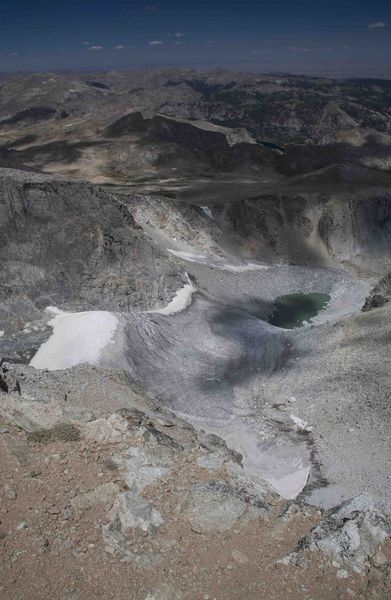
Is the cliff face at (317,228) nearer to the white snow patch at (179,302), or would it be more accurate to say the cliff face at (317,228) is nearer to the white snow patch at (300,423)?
the white snow patch at (179,302)

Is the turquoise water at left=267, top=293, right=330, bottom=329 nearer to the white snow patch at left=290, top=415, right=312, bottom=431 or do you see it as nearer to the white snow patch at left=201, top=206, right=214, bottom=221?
the white snow patch at left=201, top=206, right=214, bottom=221

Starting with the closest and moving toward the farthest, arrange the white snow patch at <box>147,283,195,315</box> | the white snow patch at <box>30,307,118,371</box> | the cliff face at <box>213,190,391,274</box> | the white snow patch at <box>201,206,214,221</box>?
the white snow patch at <box>30,307,118,371</box> < the white snow patch at <box>147,283,195,315</box> < the cliff face at <box>213,190,391,274</box> < the white snow patch at <box>201,206,214,221</box>

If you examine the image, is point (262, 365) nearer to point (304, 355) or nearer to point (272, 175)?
point (304, 355)

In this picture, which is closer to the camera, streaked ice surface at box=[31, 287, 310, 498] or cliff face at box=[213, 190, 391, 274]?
streaked ice surface at box=[31, 287, 310, 498]

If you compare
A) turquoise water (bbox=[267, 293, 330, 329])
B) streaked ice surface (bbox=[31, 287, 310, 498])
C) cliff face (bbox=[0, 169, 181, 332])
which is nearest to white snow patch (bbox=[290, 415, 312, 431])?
streaked ice surface (bbox=[31, 287, 310, 498])

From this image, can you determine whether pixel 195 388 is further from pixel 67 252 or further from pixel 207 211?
pixel 207 211

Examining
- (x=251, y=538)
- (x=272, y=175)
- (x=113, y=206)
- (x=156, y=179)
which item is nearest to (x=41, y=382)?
(x=251, y=538)
